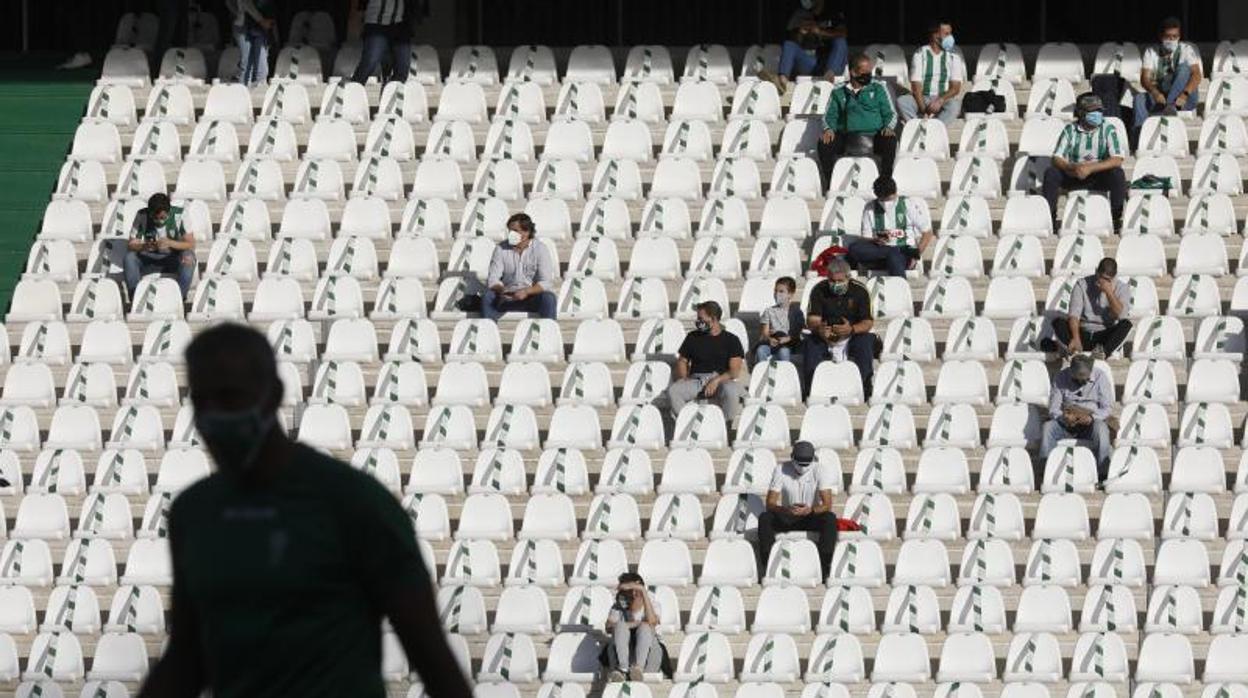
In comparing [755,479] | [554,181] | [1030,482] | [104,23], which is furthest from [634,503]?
[104,23]

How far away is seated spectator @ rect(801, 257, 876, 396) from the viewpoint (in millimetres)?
→ 15969

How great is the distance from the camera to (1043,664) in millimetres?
13797

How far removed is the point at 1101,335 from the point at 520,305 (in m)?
3.51

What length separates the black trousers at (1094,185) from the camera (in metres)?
17.5

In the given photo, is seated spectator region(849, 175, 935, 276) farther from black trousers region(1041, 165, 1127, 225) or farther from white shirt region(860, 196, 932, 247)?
black trousers region(1041, 165, 1127, 225)

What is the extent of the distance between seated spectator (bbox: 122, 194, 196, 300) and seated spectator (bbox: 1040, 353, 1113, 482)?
5.56m

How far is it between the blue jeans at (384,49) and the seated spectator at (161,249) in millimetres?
2461

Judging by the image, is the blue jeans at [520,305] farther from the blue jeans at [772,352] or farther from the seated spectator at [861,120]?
Result: the seated spectator at [861,120]

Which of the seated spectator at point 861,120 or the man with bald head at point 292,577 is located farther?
the seated spectator at point 861,120

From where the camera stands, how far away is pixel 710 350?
629 inches

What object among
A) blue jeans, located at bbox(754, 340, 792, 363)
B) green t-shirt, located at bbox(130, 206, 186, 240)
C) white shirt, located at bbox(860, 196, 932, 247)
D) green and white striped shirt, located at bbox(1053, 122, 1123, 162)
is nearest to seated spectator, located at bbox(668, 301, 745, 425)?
blue jeans, located at bbox(754, 340, 792, 363)

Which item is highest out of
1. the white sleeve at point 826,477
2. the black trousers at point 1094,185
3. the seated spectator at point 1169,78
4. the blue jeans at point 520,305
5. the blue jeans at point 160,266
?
the seated spectator at point 1169,78

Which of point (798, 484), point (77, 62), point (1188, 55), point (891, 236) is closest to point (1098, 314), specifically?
point (891, 236)

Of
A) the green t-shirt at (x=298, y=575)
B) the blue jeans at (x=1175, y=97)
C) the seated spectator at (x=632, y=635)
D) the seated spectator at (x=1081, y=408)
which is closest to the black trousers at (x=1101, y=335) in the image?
the seated spectator at (x=1081, y=408)
